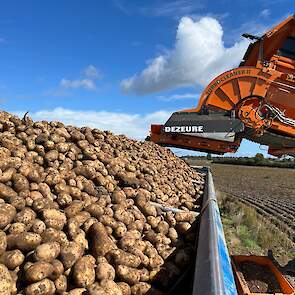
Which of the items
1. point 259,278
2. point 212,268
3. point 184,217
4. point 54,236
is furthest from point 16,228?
point 259,278

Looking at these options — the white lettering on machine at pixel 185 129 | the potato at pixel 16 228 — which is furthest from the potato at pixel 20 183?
the white lettering on machine at pixel 185 129

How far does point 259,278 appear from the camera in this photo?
440 cm

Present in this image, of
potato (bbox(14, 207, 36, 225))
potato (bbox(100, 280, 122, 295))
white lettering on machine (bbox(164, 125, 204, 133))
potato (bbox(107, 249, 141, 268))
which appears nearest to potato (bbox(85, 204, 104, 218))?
potato (bbox(107, 249, 141, 268))

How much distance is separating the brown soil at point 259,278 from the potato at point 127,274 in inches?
70.2

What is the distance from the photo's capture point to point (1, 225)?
266 centimetres

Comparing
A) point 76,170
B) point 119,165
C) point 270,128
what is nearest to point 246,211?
point 270,128

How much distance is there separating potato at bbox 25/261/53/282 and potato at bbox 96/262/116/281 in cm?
36

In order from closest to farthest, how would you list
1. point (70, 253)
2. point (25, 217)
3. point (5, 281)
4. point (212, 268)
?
point (212, 268) < point (5, 281) < point (70, 253) < point (25, 217)

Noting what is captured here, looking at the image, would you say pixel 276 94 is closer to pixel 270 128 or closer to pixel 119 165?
pixel 270 128

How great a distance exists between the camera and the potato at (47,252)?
8.25 feet

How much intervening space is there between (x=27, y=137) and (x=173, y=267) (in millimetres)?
2171

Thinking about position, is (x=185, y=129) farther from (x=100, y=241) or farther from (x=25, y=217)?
(x=25, y=217)

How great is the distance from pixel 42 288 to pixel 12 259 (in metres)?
0.30

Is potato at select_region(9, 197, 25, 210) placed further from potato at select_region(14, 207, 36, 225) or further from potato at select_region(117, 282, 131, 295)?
potato at select_region(117, 282, 131, 295)
